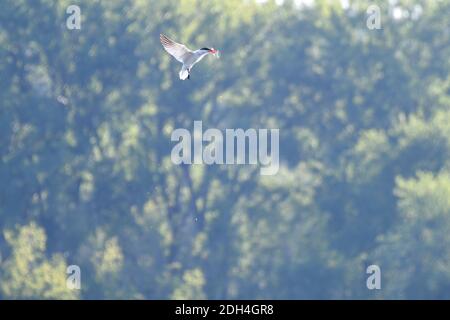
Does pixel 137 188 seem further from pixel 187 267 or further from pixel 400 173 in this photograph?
pixel 400 173

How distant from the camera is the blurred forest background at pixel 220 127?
53562 mm

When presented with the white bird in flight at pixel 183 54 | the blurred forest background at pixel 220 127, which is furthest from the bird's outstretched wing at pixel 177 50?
the blurred forest background at pixel 220 127

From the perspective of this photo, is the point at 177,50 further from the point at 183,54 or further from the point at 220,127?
the point at 220,127

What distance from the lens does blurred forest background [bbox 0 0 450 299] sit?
53.6 metres

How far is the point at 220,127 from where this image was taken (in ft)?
180

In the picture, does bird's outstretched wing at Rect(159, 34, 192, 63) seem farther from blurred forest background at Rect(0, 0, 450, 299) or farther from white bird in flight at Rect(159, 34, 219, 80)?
blurred forest background at Rect(0, 0, 450, 299)

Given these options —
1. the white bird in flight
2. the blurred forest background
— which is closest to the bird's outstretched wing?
the white bird in flight

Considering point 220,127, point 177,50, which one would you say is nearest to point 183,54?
point 177,50

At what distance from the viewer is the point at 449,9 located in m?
56.5
